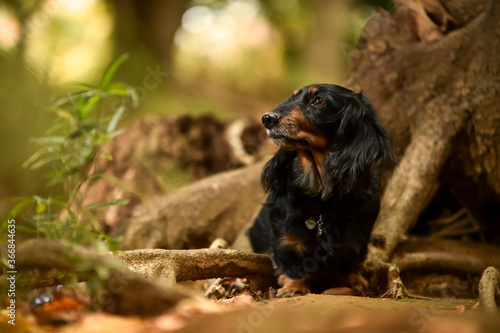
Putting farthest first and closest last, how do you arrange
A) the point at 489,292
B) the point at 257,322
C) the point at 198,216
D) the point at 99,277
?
the point at 198,216 < the point at 489,292 < the point at 99,277 < the point at 257,322

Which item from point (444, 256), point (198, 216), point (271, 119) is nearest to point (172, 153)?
point (198, 216)

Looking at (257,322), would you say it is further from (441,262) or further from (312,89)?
(441,262)

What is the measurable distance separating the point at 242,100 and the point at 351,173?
1046 centimetres

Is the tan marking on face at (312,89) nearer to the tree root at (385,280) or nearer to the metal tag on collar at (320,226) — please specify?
the metal tag on collar at (320,226)

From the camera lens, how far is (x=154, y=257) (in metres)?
2.45

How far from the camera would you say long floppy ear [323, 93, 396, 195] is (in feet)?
8.79

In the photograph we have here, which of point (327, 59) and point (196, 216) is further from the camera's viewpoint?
point (327, 59)

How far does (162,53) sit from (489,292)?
6.46 m

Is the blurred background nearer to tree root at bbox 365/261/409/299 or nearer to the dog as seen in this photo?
the dog

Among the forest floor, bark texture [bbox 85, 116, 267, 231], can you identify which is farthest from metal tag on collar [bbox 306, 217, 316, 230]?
bark texture [bbox 85, 116, 267, 231]

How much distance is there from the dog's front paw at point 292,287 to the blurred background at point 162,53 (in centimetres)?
169

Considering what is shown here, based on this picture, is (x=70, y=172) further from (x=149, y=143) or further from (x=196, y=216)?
(x=149, y=143)

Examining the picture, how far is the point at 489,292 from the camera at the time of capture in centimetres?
224

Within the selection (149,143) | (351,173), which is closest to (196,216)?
(149,143)
